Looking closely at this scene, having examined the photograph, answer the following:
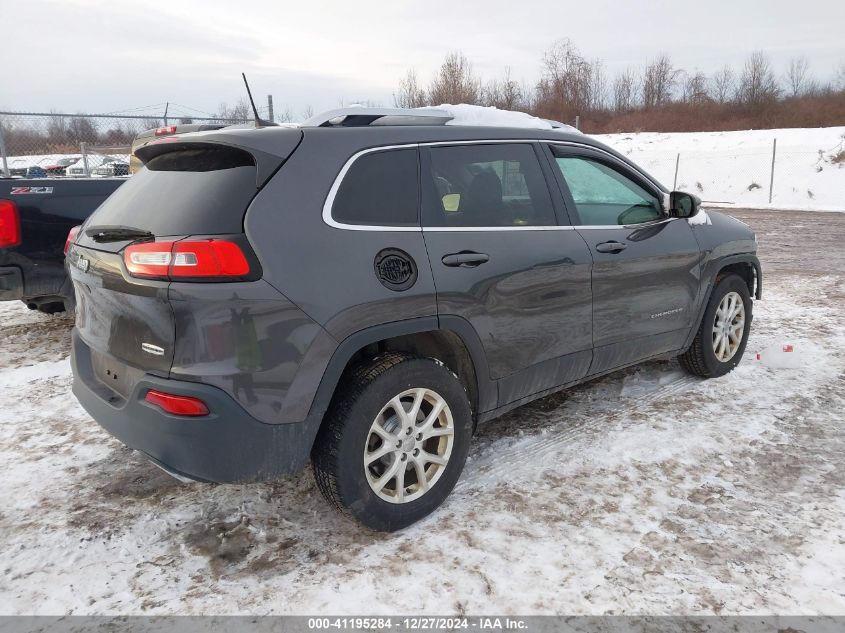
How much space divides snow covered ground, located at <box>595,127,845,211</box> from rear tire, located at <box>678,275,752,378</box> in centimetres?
1784

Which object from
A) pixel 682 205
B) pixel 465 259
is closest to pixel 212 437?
pixel 465 259

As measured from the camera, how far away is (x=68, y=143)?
471 inches

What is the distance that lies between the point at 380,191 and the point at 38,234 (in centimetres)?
362

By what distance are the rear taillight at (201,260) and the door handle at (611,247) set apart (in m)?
2.07

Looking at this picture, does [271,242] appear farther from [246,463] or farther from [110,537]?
[110,537]

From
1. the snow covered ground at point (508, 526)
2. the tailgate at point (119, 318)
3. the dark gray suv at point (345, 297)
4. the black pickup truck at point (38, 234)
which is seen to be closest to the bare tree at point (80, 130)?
the black pickup truck at point (38, 234)

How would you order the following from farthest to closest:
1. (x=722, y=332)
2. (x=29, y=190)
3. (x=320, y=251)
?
(x=29, y=190) < (x=722, y=332) < (x=320, y=251)

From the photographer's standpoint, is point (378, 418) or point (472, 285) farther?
point (472, 285)

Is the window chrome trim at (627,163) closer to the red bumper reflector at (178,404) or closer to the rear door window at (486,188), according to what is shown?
the rear door window at (486,188)

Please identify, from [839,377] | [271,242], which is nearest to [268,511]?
[271,242]

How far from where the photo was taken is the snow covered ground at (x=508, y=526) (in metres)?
2.31

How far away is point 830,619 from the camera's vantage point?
2.17 metres

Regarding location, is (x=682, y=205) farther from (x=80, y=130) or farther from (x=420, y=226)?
(x=80, y=130)

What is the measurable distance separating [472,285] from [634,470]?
4.47 feet
